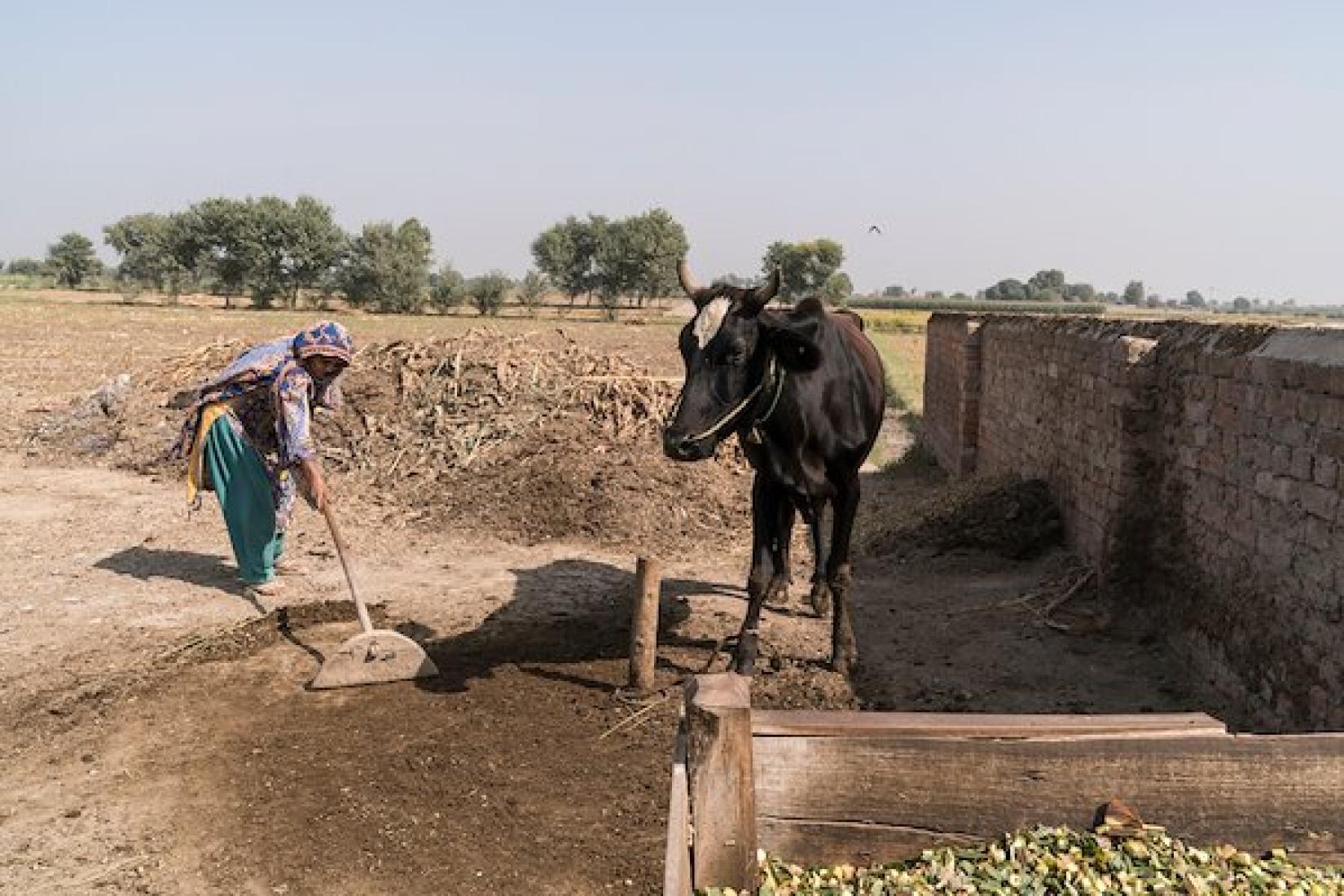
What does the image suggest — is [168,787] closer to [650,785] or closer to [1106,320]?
[650,785]

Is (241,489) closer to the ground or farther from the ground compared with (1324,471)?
closer to the ground

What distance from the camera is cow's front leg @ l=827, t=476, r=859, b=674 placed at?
586cm

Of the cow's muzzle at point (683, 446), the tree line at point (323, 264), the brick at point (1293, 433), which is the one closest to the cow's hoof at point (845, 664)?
the cow's muzzle at point (683, 446)

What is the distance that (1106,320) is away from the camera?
759 centimetres

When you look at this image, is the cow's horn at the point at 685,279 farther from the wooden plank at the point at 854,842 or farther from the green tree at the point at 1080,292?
the green tree at the point at 1080,292

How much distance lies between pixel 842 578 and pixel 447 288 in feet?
224

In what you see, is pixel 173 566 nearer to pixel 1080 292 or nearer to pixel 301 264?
pixel 301 264

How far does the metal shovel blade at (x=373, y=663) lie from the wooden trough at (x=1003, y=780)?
3.20 metres

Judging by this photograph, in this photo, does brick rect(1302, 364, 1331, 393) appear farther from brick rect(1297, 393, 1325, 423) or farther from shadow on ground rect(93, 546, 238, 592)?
shadow on ground rect(93, 546, 238, 592)

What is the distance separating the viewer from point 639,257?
80.1m

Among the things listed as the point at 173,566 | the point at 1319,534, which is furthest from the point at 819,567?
the point at 173,566

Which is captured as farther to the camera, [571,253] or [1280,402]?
[571,253]

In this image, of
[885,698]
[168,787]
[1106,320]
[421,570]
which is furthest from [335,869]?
[1106,320]

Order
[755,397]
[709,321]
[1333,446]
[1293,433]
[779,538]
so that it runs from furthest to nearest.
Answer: [779,538], [755,397], [709,321], [1293,433], [1333,446]
